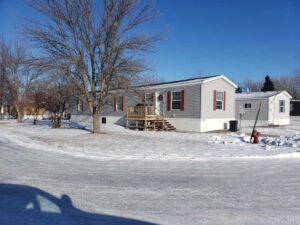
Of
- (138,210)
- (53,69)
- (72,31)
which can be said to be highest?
(72,31)

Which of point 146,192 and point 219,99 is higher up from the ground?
point 219,99

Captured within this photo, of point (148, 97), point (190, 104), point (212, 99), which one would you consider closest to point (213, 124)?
point (212, 99)

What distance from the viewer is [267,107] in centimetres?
3002

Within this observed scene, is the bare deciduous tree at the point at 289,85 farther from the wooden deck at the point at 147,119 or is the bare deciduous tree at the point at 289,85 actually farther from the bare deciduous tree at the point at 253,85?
the wooden deck at the point at 147,119

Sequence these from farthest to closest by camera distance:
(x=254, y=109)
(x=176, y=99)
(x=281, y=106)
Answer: (x=281, y=106)
(x=254, y=109)
(x=176, y=99)

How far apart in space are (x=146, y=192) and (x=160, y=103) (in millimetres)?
17682

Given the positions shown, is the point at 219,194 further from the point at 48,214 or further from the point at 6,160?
the point at 6,160

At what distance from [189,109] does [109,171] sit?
1416 cm

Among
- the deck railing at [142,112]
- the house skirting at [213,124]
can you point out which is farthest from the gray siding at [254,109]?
the deck railing at [142,112]

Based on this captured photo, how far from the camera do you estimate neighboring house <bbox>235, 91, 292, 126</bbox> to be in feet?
98.2

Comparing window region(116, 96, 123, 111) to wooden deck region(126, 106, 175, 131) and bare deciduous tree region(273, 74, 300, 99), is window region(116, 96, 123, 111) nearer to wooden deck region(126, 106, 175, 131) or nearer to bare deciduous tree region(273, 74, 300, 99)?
wooden deck region(126, 106, 175, 131)

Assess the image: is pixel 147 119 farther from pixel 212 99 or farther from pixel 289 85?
pixel 289 85

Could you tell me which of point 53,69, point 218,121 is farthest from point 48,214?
point 218,121

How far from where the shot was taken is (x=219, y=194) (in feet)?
17.8
